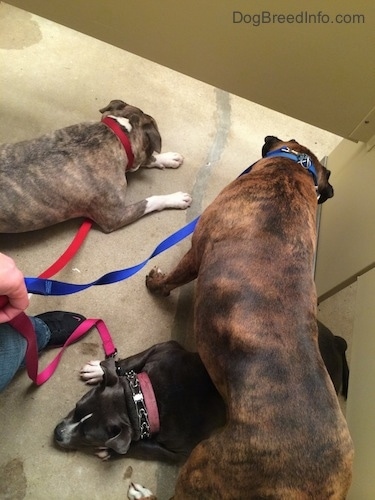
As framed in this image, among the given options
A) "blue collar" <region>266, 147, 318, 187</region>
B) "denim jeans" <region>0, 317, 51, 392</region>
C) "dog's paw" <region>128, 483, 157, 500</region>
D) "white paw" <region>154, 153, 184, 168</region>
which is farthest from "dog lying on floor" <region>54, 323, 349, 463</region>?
"white paw" <region>154, 153, 184, 168</region>

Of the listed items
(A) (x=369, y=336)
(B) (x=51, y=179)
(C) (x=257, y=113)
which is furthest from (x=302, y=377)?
(C) (x=257, y=113)

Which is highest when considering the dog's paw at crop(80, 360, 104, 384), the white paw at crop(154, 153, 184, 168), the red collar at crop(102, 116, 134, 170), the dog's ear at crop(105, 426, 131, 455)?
the red collar at crop(102, 116, 134, 170)

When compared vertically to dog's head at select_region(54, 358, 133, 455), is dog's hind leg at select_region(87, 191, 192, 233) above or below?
above

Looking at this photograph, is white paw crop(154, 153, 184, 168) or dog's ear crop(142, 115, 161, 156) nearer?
dog's ear crop(142, 115, 161, 156)

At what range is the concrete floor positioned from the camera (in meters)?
2.27

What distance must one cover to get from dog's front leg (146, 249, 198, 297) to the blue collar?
671 mm

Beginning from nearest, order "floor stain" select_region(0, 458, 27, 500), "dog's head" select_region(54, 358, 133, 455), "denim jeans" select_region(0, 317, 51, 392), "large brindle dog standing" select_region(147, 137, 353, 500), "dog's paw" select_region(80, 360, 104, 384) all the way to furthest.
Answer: "large brindle dog standing" select_region(147, 137, 353, 500), "denim jeans" select_region(0, 317, 51, 392), "dog's head" select_region(54, 358, 133, 455), "floor stain" select_region(0, 458, 27, 500), "dog's paw" select_region(80, 360, 104, 384)

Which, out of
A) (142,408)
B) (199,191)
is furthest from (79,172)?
(142,408)

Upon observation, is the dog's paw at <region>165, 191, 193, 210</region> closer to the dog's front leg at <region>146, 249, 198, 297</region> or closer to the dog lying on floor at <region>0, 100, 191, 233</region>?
the dog lying on floor at <region>0, 100, 191, 233</region>

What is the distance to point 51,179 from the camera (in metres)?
2.49

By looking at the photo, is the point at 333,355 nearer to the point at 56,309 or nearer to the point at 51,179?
the point at 56,309

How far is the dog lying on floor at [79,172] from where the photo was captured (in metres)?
2.45

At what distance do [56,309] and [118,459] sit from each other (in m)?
0.86

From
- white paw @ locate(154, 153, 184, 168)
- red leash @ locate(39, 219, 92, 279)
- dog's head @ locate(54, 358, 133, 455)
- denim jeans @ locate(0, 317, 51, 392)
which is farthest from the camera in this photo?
white paw @ locate(154, 153, 184, 168)
